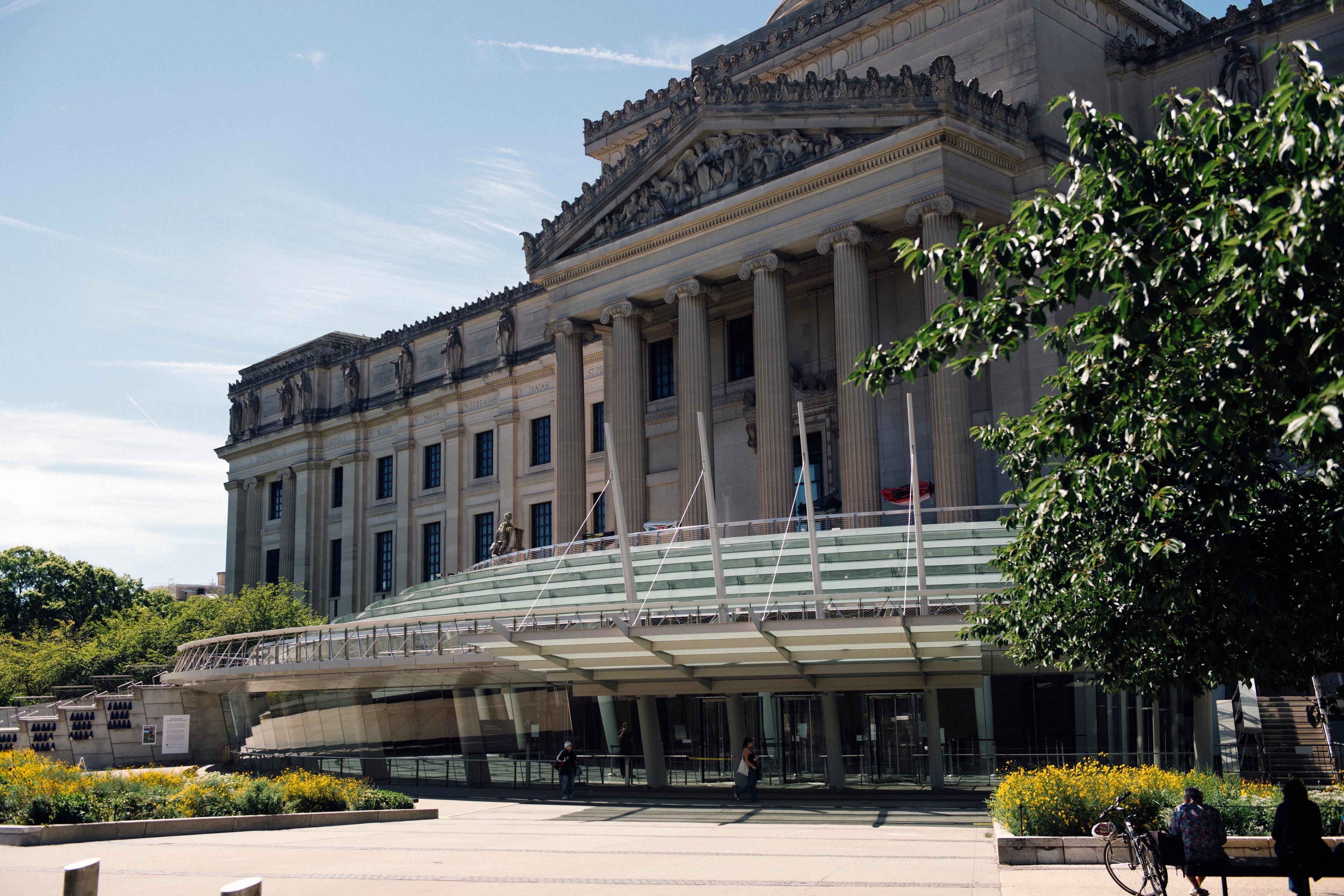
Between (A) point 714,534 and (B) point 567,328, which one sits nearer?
(A) point 714,534

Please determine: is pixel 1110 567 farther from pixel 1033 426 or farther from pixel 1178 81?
pixel 1178 81

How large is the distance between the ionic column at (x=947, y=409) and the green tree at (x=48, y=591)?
7607cm

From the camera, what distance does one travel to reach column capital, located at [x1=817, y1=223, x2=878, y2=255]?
138 ft

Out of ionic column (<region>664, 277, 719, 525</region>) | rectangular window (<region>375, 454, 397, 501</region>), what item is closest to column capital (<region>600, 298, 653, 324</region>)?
ionic column (<region>664, 277, 719, 525</region>)

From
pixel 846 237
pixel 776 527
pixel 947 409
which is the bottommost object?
pixel 776 527

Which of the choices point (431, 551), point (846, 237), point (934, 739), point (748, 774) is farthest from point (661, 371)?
point (748, 774)

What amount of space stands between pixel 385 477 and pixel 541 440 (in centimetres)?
1467

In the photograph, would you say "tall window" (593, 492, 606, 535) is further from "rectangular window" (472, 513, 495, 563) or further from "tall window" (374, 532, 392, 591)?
"tall window" (374, 532, 392, 591)

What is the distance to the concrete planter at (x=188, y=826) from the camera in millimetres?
22312

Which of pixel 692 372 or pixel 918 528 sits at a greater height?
pixel 692 372

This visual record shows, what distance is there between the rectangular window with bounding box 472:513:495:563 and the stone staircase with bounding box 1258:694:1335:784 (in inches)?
1822

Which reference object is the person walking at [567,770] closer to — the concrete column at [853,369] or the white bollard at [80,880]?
the concrete column at [853,369]

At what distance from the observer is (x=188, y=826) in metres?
24.6

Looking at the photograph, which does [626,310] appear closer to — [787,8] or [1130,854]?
[787,8]
